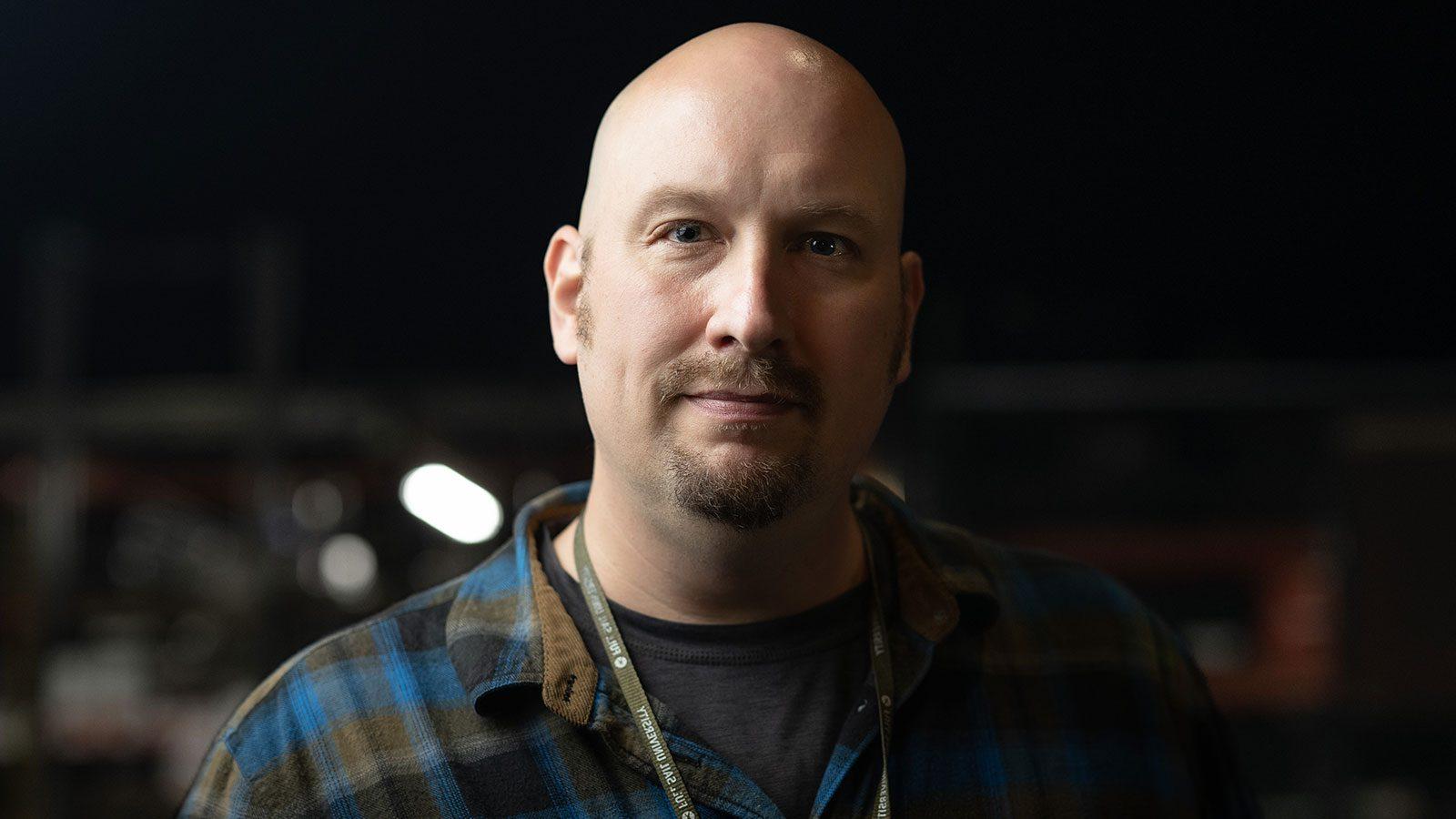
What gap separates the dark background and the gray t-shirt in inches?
35.5

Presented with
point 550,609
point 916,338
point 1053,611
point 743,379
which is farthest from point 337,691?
point 916,338

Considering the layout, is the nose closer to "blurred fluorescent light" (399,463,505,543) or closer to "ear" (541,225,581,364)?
"ear" (541,225,581,364)

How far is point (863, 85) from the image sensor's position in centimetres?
154

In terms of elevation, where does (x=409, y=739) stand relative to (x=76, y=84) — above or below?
below

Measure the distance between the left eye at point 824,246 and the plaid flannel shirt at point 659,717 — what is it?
41 cm

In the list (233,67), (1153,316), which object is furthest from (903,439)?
(233,67)

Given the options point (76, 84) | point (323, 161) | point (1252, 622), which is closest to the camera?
point (76, 84)

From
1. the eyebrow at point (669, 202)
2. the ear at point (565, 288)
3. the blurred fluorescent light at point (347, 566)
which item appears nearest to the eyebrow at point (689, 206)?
the eyebrow at point (669, 202)

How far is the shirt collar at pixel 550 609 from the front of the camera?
56.5 inches

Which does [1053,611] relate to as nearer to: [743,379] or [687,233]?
[743,379]

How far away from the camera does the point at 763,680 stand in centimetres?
148

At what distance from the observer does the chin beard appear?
1400 mm

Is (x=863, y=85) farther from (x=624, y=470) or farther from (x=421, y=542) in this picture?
(x=421, y=542)

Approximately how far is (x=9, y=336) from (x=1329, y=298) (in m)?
4.83
